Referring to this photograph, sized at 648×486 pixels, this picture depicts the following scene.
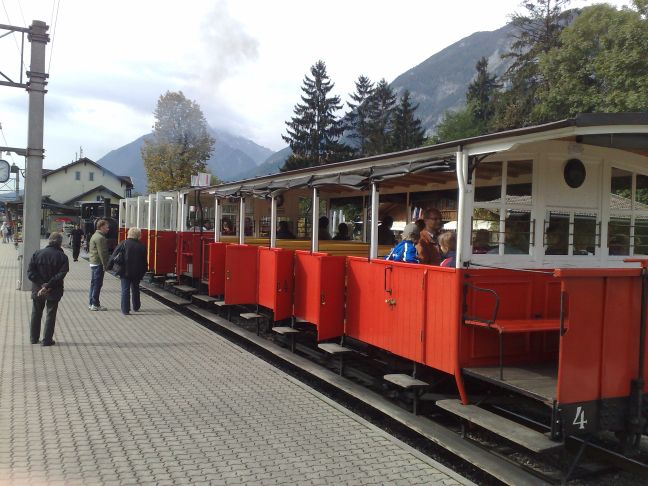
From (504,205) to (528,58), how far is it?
123 ft

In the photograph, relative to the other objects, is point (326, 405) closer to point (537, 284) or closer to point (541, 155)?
point (537, 284)

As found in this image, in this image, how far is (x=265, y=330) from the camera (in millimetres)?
10344

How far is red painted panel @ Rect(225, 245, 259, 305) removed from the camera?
9.59 m

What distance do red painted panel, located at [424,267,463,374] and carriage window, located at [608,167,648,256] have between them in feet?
6.83

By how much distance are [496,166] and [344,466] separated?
3.01 m

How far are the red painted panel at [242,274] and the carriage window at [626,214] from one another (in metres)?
5.48

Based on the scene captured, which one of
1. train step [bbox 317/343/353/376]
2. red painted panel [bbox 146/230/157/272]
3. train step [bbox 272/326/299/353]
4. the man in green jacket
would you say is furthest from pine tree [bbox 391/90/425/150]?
train step [bbox 317/343/353/376]

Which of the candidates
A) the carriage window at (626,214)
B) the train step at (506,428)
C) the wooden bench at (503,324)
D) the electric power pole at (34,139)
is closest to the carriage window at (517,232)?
the wooden bench at (503,324)

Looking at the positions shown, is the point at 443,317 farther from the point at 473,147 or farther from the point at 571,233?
the point at 571,233

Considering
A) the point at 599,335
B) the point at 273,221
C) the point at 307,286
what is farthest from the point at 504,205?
the point at 273,221

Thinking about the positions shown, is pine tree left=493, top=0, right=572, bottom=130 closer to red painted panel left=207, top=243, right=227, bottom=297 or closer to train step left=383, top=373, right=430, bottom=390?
red painted panel left=207, top=243, right=227, bottom=297

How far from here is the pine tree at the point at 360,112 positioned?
65438mm

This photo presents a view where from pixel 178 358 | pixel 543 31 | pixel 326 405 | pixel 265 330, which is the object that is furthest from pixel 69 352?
pixel 543 31

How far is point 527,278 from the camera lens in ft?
17.5
